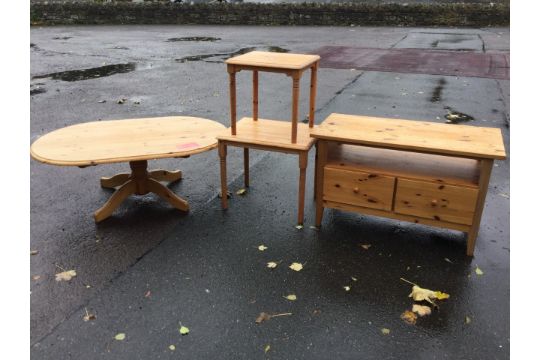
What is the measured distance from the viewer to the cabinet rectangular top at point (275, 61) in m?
3.57

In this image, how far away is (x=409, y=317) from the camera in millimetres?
2881

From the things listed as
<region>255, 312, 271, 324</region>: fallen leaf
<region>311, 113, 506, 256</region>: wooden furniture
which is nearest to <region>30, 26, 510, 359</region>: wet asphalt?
<region>255, 312, 271, 324</region>: fallen leaf

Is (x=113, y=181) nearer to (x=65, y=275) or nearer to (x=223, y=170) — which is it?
(x=223, y=170)

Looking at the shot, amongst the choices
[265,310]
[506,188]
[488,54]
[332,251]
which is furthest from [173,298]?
[488,54]

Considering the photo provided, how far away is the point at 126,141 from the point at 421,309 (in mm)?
2757

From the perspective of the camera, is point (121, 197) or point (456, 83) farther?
point (456, 83)

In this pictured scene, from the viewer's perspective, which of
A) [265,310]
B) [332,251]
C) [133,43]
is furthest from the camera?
[133,43]

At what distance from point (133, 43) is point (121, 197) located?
12.6 meters

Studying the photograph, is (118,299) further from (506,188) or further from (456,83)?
(456,83)

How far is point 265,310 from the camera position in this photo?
2.94m

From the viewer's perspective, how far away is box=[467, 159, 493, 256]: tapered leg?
319 centimetres

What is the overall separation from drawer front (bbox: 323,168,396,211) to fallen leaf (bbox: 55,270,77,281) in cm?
201

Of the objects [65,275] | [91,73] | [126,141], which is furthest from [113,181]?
[91,73]

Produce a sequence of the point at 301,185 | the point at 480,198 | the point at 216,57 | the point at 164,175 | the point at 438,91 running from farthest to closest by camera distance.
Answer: the point at 216,57 → the point at 438,91 → the point at 164,175 → the point at 301,185 → the point at 480,198
